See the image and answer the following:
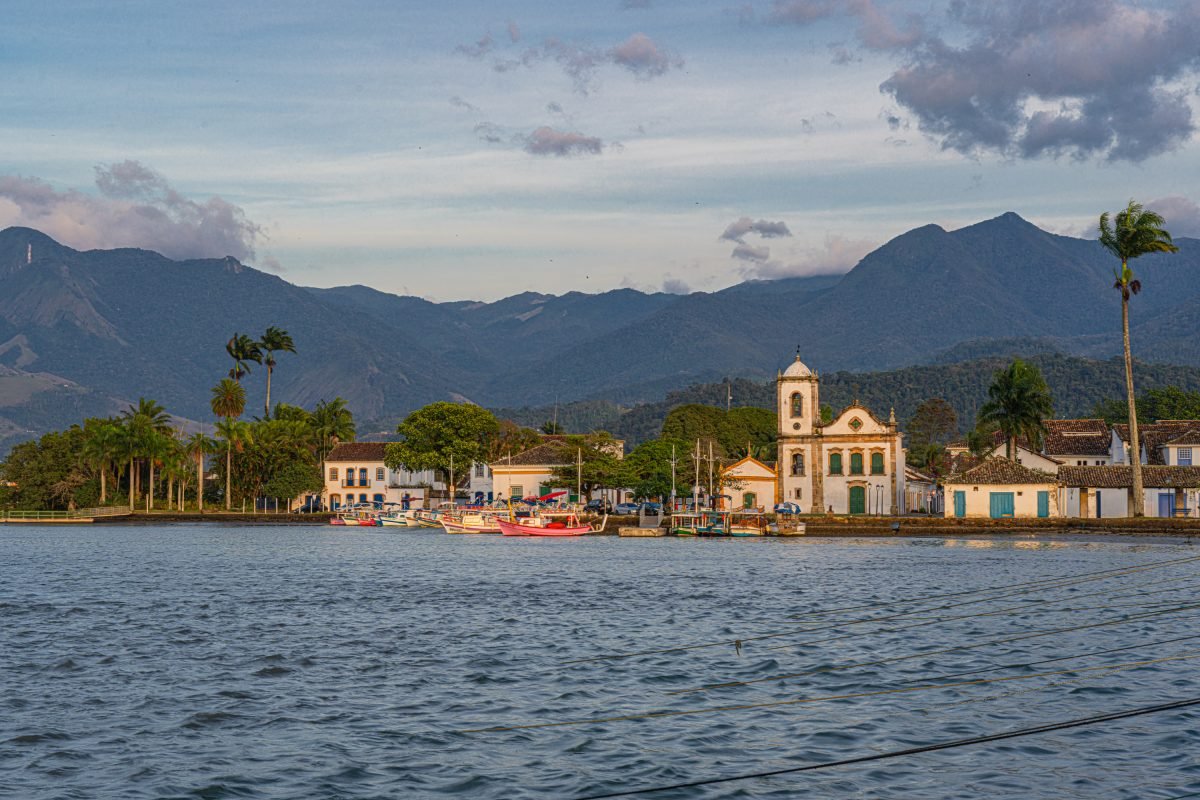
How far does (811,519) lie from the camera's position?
101 meters

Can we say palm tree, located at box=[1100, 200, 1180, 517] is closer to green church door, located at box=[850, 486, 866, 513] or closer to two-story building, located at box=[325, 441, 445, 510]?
green church door, located at box=[850, 486, 866, 513]

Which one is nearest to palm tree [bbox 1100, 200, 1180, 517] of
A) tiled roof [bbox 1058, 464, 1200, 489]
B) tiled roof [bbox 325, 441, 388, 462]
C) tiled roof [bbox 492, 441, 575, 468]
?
tiled roof [bbox 1058, 464, 1200, 489]

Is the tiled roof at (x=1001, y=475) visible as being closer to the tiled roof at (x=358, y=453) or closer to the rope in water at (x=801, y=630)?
the rope in water at (x=801, y=630)

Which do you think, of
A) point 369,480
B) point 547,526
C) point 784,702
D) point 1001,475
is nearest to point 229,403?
point 369,480

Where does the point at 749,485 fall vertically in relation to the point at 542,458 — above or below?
below

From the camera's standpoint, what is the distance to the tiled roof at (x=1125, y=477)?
94.1 metres

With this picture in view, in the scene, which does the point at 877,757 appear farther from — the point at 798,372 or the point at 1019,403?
the point at 798,372

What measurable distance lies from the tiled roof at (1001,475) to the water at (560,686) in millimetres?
41030

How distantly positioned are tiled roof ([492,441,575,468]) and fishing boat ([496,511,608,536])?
16.3m

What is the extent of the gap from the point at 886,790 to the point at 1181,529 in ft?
240

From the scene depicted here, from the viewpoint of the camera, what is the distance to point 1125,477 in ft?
314

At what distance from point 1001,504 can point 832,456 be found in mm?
14763

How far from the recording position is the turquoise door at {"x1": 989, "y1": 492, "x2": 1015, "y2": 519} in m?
95.4

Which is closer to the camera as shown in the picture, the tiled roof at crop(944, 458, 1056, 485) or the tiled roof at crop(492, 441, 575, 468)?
the tiled roof at crop(944, 458, 1056, 485)
